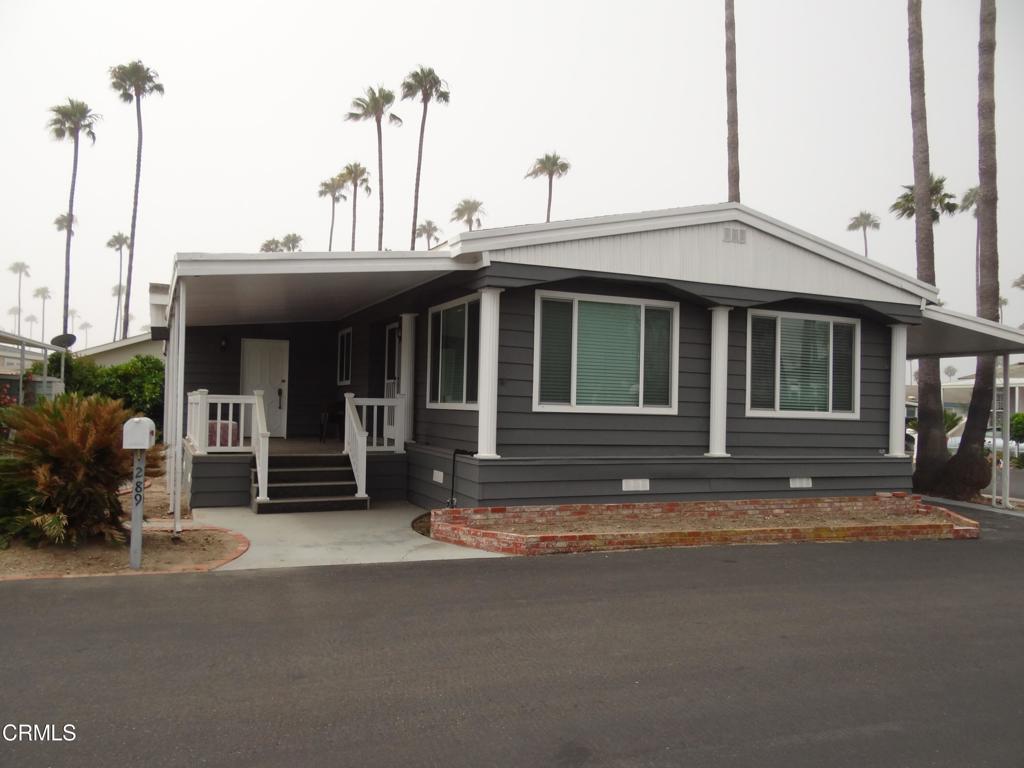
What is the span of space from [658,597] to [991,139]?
12.6 metres

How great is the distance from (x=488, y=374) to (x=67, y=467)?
4.22 metres

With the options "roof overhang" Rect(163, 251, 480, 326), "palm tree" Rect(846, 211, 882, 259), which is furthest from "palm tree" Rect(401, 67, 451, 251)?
"palm tree" Rect(846, 211, 882, 259)

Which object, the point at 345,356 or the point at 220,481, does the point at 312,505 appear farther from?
the point at 345,356

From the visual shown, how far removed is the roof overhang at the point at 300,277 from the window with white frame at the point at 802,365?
4267 mm

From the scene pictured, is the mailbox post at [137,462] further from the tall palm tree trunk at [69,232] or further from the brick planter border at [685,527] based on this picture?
the tall palm tree trunk at [69,232]

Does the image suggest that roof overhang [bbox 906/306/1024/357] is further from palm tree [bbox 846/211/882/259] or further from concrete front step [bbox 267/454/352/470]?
palm tree [bbox 846/211/882/259]

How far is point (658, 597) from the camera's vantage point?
640 cm

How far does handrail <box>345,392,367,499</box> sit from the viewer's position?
33.9 ft

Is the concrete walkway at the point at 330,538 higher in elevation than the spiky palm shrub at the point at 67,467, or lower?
lower

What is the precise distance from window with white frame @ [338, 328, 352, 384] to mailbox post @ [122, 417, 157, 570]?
→ 781 centimetres

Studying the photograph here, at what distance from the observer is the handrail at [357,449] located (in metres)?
10.3

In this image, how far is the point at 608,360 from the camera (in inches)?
390

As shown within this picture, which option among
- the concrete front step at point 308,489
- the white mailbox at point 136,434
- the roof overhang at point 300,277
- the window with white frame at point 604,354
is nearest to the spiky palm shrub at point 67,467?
the white mailbox at point 136,434

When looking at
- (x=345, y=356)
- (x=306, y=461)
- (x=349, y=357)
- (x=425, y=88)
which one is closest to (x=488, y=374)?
(x=306, y=461)
